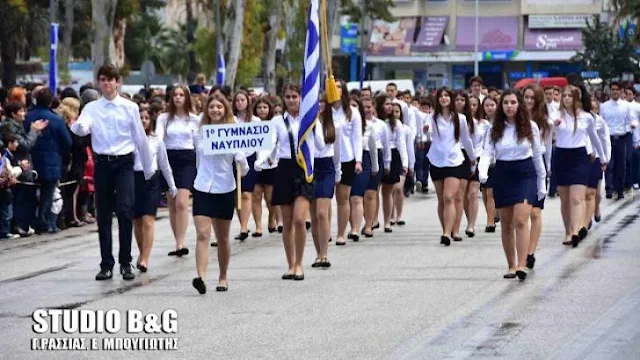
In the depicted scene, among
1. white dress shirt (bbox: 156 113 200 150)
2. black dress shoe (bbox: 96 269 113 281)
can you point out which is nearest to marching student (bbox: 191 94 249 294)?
black dress shoe (bbox: 96 269 113 281)

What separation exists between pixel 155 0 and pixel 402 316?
59.8 meters

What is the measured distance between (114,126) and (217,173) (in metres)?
1.28

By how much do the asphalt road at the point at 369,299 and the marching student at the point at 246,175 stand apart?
1.18 ft

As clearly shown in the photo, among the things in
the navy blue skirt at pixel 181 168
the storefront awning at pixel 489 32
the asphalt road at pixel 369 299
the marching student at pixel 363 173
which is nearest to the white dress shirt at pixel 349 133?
the marching student at pixel 363 173

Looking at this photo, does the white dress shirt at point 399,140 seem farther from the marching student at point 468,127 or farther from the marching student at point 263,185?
the marching student at point 263,185

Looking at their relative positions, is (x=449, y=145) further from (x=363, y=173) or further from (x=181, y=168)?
(x=181, y=168)

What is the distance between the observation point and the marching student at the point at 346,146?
54.0 ft

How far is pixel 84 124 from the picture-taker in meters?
14.2

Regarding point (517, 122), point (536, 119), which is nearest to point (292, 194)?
point (517, 122)

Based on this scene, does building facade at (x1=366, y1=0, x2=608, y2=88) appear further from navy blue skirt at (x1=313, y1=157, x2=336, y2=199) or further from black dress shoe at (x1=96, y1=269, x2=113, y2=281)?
black dress shoe at (x1=96, y1=269, x2=113, y2=281)

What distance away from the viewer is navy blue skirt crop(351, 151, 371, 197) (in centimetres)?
1836

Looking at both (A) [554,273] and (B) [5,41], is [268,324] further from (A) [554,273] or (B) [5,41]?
(B) [5,41]

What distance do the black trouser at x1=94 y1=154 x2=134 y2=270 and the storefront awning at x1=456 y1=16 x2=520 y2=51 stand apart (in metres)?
69.1

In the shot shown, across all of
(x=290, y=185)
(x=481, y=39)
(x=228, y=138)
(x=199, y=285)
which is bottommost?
(x=199, y=285)
